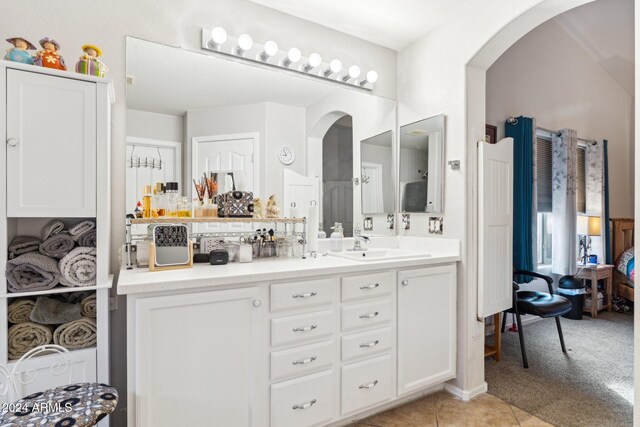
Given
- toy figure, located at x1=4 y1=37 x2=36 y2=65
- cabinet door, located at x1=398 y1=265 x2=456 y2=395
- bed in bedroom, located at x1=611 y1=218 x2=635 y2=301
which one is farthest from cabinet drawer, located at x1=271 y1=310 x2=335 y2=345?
bed in bedroom, located at x1=611 y1=218 x2=635 y2=301

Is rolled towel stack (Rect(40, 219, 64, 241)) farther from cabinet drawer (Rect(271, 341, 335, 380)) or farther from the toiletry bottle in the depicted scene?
cabinet drawer (Rect(271, 341, 335, 380))

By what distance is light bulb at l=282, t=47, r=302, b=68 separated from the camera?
2.32m

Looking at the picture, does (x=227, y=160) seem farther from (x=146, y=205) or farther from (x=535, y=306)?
(x=535, y=306)

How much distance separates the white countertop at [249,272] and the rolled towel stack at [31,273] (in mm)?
254

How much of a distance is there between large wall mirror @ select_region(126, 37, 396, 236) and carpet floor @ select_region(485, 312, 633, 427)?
1.49m

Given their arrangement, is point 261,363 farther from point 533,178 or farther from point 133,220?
point 533,178

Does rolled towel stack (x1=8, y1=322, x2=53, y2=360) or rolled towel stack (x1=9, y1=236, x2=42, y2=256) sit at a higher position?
rolled towel stack (x1=9, y1=236, x2=42, y2=256)

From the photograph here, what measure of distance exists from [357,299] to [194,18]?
1.87m

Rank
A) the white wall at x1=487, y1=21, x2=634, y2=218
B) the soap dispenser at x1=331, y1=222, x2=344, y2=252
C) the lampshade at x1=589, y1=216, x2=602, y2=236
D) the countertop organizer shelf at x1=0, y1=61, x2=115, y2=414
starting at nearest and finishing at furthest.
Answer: the countertop organizer shelf at x1=0, y1=61, x2=115, y2=414 < the soap dispenser at x1=331, y1=222, x2=344, y2=252 < the white wall at x1=487, y1=21, x2=634, y2=218 < the lampshade at x1=589, y1=216, x2=602, y2=236

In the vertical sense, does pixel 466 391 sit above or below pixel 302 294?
below

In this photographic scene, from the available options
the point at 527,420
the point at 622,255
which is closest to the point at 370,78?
the point at 527,420

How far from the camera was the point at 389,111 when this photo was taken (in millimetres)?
2840

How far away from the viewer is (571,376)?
8.36 feet

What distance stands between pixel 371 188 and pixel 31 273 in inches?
85.0
